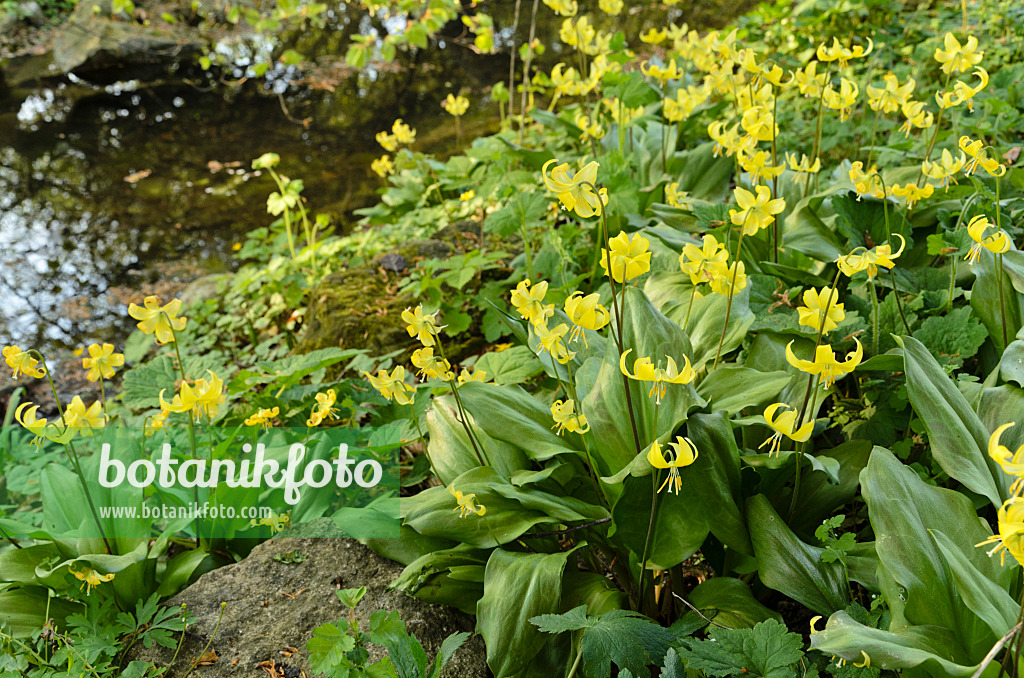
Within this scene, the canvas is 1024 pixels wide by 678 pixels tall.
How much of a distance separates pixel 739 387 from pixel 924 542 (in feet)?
1.66

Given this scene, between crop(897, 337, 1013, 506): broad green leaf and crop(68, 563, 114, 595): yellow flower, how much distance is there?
1.98m

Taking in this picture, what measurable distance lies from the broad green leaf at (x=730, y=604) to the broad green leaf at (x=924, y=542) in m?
0.30

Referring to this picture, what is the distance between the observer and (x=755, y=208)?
1.65m

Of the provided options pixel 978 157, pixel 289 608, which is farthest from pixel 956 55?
pixel 289 608

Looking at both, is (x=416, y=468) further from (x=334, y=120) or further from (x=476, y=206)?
(x=334, y=120)

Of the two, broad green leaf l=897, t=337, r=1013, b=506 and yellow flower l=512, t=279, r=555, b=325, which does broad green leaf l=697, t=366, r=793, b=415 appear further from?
yellow flower l=512, t=279, r=555, b=325

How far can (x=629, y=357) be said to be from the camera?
5.43 ft

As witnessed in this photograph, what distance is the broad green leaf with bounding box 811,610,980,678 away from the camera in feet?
3.36

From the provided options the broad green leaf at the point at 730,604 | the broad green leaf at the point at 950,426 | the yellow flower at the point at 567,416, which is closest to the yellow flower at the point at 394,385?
the yellow flower at the point at 567,416

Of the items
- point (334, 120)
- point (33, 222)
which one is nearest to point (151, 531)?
point (33, 222)

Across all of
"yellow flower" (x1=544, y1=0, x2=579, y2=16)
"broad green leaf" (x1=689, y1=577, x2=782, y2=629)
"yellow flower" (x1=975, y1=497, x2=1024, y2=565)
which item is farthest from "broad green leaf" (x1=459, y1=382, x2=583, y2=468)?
"yellow flower" (x1=544, y1=0, x2=579, y2=16)

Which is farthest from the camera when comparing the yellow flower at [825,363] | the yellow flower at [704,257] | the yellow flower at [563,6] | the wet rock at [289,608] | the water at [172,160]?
the water at [172,160]

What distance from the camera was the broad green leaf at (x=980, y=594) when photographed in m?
1.10

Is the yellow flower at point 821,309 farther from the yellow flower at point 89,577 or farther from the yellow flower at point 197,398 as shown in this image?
the yellow flower at point 89,577
